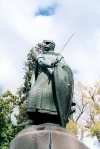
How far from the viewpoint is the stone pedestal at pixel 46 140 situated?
238 inches

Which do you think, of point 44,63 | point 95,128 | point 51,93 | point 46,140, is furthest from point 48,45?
point 95,128

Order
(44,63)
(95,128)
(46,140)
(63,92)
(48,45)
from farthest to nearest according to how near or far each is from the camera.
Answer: (95,128), (48,45), (44,63), (63,92), (46,140)

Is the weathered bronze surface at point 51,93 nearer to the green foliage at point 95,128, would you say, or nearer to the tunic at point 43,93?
the tunic at point 43,93

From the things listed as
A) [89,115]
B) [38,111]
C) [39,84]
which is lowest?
[89,115]

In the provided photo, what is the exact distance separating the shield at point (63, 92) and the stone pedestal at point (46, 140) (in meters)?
0.56

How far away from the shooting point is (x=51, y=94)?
23.2 ft

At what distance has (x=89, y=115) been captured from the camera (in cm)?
2255

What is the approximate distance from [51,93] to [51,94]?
0.02m

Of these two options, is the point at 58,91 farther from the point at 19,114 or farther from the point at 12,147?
the point at 19,114

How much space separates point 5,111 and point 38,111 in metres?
A: 16.3

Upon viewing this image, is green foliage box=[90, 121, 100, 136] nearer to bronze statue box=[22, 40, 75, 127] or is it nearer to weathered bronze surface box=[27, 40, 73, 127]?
bronze statue box=[22, 40, 75, 127]

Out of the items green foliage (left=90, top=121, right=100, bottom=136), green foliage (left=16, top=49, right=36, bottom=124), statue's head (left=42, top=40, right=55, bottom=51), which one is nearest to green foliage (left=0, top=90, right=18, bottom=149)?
green foliage (left=16, top=49, right=36, bottom=124)

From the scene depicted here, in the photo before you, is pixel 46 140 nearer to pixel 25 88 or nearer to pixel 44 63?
pixel 44 63

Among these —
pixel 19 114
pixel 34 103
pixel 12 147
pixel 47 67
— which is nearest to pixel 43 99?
pixel 34 103
